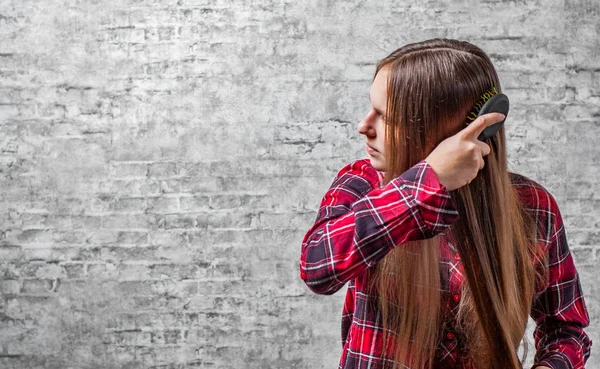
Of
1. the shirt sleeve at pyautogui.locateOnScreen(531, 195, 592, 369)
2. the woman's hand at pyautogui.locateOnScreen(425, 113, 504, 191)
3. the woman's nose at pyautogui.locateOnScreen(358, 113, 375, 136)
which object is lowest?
the shirt sleeve at pyautogui.locateOnScreen(531, 195, 592, 369)

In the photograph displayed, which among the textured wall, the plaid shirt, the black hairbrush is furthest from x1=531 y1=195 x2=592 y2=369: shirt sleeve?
the textured wall

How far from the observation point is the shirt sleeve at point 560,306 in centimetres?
112

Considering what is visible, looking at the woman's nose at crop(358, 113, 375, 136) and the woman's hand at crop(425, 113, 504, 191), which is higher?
the woman's nose at crop(358, 113, 375, 136)

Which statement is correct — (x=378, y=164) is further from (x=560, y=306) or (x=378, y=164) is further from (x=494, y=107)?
(x=560, y=306)

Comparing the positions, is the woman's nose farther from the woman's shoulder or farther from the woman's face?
the woman's shoulder

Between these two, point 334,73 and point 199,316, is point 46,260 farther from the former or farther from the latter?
point 334,73

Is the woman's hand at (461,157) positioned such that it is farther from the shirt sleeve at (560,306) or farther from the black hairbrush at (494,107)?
the shirt sleeve at (560,306)

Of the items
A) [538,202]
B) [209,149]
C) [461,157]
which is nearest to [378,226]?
[461,157]

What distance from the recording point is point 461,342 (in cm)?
108

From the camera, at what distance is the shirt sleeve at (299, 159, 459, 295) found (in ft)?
2.86

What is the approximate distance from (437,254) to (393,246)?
0.18 meters

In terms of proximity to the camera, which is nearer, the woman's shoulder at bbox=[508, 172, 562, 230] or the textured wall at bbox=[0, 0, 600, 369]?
the woman's shoulder at bbox=[508, 172, 562, 230]

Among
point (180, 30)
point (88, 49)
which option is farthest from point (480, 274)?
point (88, 49)

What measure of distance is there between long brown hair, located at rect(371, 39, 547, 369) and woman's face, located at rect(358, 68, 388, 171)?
0.06 feet
